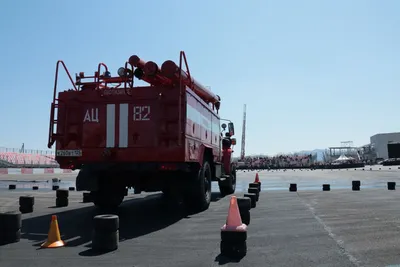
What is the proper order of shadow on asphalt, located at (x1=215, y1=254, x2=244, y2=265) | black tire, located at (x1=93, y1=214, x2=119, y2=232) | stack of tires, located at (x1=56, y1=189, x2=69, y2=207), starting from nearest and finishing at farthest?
shadow on asphalt, located at (x1=215, y1=254, x2=244, y2=265) < black tire, located at (x1=93, y1=214, x2=119, y2=232) < stack of tires, located at (x1=56, y1=189, x2=69, y2=207)

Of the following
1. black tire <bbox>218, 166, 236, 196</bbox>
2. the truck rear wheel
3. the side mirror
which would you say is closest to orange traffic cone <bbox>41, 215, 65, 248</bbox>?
the truck rear wheel

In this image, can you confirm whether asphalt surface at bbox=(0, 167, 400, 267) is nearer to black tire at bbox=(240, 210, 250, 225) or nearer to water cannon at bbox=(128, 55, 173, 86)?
black tire at bbox=(240, 210, 250, 225)

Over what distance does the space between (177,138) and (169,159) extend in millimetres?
501

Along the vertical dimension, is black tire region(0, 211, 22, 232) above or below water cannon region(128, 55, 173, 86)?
below

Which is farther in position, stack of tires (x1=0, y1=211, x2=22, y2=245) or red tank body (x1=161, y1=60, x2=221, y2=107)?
red tank body (x1=161, y1=60, x2=221, y2=107)

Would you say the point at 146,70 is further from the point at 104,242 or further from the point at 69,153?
the point at 104,242

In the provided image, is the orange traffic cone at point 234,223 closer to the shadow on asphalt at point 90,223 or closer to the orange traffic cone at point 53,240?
the shadow on asphalt at point 90,223

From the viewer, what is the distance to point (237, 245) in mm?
5305

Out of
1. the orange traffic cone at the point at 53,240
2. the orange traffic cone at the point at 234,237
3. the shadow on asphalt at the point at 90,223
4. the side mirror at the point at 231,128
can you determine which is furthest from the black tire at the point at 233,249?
the side mirror at the point at 231,128

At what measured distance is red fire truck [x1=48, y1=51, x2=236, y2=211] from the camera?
8484 millimetres

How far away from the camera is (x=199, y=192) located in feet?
31.7

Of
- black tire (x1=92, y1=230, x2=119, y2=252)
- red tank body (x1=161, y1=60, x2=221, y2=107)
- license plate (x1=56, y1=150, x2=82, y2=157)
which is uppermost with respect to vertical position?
red tank body (x1=161, y1=60, x2=221, y2=107)

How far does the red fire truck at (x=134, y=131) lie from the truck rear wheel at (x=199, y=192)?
26 millimetres

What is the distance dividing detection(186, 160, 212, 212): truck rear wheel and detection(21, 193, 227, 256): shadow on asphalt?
0.36 metres
